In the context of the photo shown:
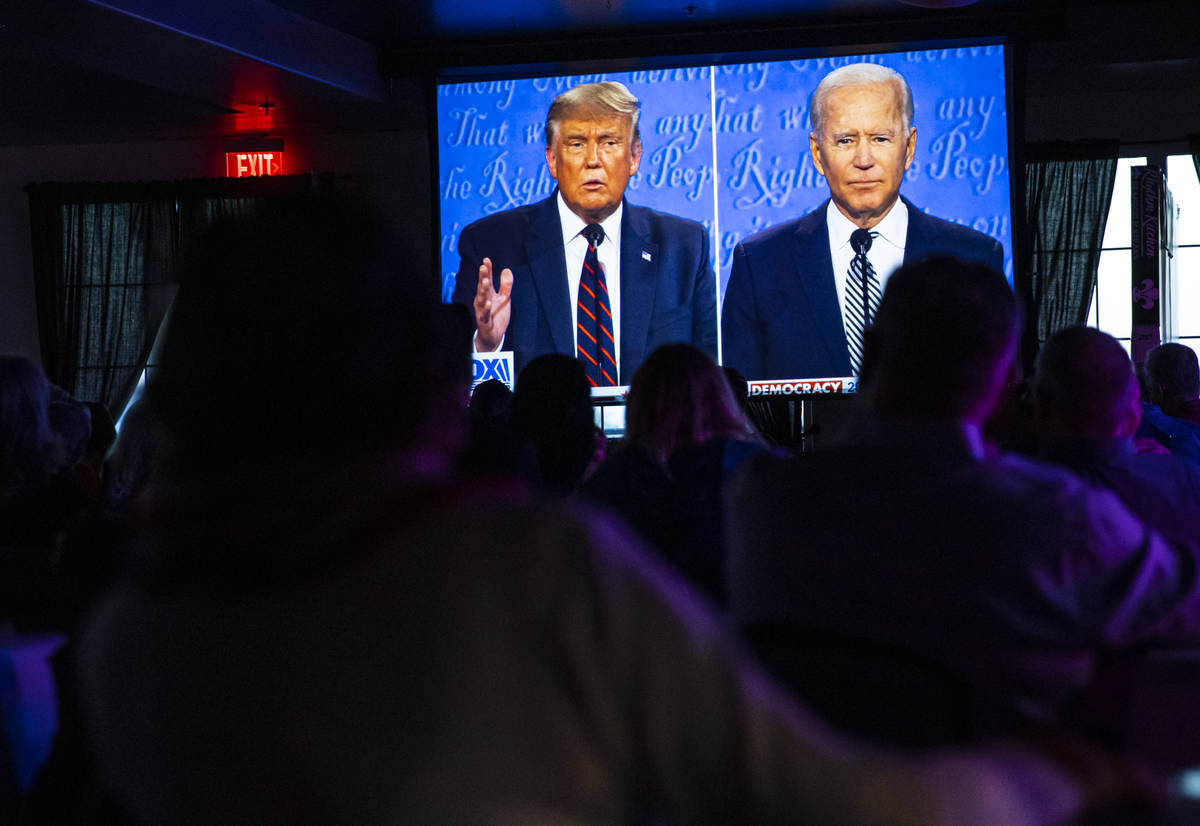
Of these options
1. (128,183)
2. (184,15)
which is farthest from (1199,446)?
(128,183)

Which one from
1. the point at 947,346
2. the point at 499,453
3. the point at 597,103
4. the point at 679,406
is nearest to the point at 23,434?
the point at 499,453

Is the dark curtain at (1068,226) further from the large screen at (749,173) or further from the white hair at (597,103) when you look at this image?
the white hair at (597,103)

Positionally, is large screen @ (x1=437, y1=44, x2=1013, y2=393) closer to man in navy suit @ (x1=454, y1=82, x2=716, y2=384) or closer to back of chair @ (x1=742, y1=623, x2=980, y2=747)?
man in navy suit @ (x1=454, y1=82, x2=716, y2=384)

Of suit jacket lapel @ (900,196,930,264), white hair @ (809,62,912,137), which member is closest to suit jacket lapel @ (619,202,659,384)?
white hair @ (809,62,912,137)

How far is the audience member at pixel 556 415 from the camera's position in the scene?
3.45 m

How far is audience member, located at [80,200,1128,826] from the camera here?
0.61 m

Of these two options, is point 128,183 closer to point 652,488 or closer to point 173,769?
point 652,488

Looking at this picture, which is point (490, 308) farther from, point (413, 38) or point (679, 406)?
point (679, 406)

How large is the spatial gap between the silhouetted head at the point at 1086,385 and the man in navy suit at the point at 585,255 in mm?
4439

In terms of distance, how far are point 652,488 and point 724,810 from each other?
2194 mm

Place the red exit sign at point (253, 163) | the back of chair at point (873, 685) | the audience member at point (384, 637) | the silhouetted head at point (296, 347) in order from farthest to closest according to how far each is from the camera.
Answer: the red exit sign at point (253, 163)
the back of chair at point (873, 685)
the silhouetted head at point (296, 347)
the audience member at point (384, 637)

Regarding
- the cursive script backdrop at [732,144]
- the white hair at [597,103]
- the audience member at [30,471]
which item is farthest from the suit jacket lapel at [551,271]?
the audience member at [30,471]

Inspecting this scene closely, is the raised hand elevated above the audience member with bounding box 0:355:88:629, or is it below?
above

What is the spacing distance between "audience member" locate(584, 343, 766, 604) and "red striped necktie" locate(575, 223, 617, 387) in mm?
Answer: 3684
